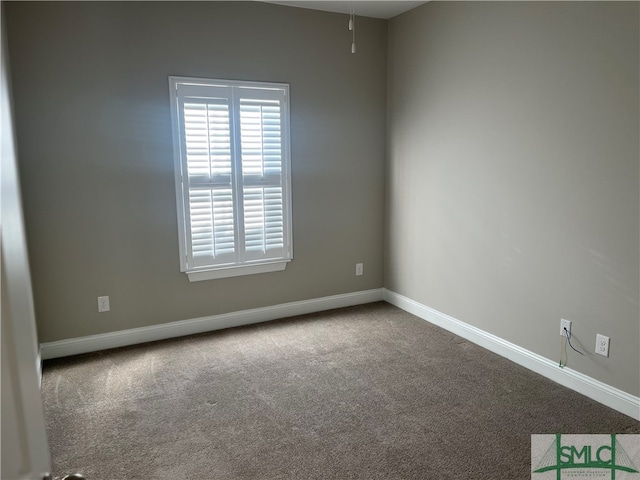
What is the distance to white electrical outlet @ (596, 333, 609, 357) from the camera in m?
2.61

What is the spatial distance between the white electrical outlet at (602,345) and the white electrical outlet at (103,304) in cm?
327

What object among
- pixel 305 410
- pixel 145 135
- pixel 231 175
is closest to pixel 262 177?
pixel 231 175

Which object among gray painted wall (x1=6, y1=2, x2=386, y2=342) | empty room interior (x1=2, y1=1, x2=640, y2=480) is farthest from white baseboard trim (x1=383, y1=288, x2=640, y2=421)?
gray painted wall (x1=6, y1=2, x2=386, y2=342)

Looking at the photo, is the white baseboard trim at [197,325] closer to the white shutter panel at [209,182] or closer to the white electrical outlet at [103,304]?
the white electrical outlet at [103,304]

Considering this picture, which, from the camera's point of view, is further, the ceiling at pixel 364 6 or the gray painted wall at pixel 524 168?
the ceiling at pixel 364 6

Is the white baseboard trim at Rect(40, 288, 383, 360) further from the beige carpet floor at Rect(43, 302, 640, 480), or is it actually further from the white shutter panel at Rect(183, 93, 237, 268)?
the white shutter panel at Rect(183, 93, 237, 268)

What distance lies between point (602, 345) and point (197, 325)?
2849mm

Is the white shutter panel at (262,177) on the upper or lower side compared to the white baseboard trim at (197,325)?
upper

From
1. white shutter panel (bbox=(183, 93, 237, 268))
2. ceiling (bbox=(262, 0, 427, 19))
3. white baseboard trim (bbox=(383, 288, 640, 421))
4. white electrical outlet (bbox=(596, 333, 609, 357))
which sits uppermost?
ceiling (bbox=(262, 0, 427, 19))

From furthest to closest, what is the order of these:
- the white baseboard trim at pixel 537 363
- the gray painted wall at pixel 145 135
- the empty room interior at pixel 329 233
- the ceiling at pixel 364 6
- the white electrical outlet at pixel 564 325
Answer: the ceiling at pixel 364 6, the gray painted wall at pixel 145 135, the white electrical outlet at pixel 564 325, the white baseboard trim at pixel 537 363, the empty room interior at pixel 329 233

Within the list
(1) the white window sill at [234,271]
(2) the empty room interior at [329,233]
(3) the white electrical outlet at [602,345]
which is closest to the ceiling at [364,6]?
(2) the empty room interior at [329,233]

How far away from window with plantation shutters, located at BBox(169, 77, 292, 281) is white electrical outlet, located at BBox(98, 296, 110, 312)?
1.96 ft

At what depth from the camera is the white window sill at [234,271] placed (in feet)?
12.1

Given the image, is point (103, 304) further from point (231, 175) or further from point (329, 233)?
point (329, 233)
